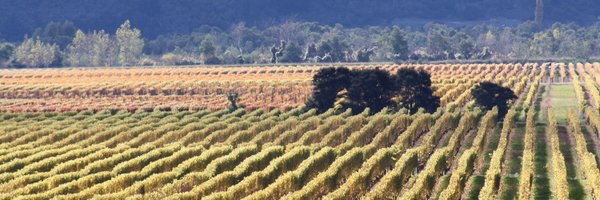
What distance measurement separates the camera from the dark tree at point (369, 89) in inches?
2625

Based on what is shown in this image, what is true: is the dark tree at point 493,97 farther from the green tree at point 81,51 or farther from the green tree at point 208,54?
the green tree at point 81,51

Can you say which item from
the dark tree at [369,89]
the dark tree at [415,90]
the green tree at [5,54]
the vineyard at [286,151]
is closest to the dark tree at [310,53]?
the green tree at [5,54]

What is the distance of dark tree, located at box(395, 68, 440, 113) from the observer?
220 ft

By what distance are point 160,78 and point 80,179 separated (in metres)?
77.2

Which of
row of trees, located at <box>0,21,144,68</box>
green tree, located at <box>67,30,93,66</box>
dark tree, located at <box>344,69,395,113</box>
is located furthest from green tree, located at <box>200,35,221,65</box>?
dark tree, located at <box>344,69,395,113</box>

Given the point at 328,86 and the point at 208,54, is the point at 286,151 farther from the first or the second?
the point at 208,54

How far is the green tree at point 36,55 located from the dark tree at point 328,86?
99110 millimetres

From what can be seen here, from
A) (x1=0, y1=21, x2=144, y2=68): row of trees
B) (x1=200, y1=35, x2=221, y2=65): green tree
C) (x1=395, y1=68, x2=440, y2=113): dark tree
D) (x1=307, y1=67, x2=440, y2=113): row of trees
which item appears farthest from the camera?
(x1=0, y1=21, x2=144, y2=68): row of trees

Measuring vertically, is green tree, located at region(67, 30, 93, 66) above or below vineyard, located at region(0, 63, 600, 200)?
below

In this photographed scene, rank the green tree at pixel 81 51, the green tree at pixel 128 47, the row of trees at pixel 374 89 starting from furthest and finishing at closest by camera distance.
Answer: the green tree at pixel 81 51, the green tree at pixel 128 47, the row of trees at pixel 374 89

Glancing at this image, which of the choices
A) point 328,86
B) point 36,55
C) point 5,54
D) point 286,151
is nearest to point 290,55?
point 36,55

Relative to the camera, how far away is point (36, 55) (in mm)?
161000

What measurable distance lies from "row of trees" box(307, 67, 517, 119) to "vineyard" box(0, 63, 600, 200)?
3.81ft

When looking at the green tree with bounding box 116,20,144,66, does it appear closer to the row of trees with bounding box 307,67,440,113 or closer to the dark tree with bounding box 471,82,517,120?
the row of trees with bounding box 307,67,440,113
